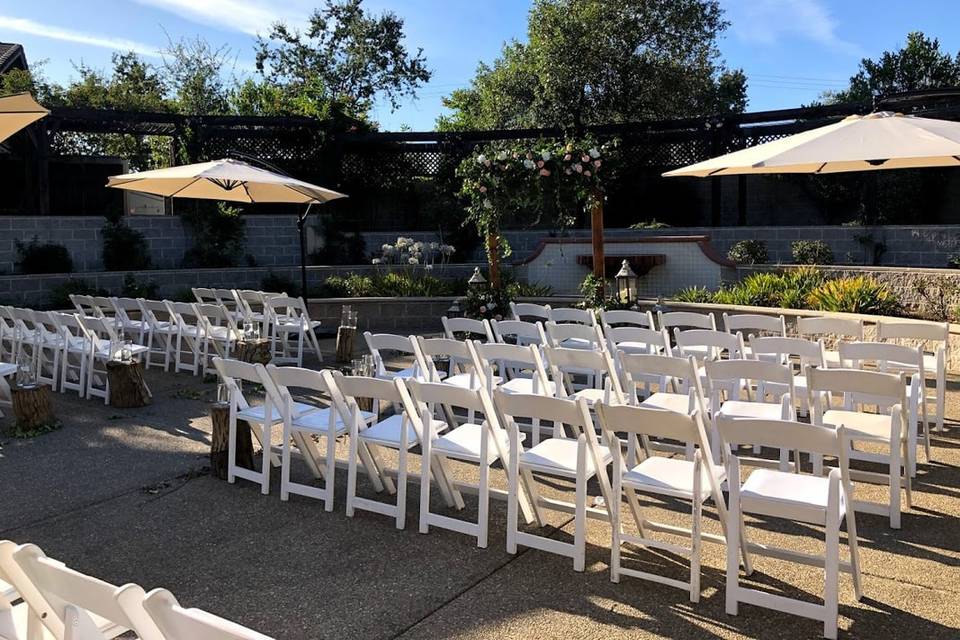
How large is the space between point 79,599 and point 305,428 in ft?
9.57

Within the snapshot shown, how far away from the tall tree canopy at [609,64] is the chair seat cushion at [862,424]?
47.0 feet

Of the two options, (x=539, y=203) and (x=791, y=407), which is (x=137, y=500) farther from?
(x=539, y=203)

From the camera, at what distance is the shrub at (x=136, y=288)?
13.4 m

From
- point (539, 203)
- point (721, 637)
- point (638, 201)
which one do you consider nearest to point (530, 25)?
point (638, 201)

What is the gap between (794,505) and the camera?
3500 mm

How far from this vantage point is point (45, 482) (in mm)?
5438

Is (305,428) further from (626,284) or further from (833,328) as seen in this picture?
(626,284)

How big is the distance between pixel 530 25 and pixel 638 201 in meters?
5.45

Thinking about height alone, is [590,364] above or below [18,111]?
below

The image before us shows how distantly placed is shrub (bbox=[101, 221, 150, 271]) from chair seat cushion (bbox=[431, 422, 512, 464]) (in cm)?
1169

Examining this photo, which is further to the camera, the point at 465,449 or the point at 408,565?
the point at 465,449

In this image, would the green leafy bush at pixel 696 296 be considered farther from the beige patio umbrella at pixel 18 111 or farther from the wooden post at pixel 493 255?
the beige patio umbrella at pixel 18 111

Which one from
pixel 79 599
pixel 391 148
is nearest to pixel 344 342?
pixel 79 599

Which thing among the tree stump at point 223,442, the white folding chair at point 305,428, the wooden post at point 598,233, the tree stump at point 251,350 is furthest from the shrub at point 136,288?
the white folding chair at point 305,428
